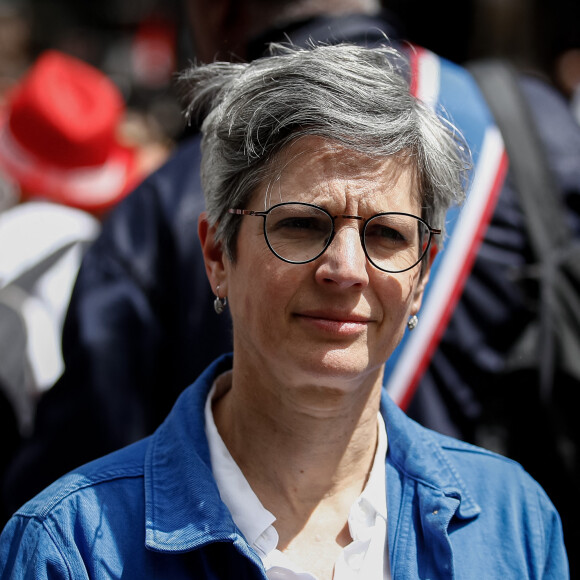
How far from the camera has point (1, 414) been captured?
2451 mm

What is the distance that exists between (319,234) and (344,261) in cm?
8

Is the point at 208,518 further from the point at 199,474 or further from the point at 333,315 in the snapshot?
the point at 333,315

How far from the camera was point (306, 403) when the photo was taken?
1.67 m

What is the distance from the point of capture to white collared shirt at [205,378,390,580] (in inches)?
63.9

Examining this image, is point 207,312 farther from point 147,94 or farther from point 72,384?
point 147,94

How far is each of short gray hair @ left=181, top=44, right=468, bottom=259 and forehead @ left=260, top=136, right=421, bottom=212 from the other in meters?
0.01

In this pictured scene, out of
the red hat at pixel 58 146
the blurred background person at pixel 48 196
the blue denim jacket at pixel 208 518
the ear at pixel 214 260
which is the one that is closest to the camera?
the blue denim jacket at pixel 208 518

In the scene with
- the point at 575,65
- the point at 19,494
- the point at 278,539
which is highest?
the point at 575,65

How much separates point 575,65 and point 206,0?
2.68 meters

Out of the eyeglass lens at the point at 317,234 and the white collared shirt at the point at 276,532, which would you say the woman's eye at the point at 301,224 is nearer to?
the eyeglass lens at the point at 317,234

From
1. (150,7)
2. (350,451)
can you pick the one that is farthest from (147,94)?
(350,451)

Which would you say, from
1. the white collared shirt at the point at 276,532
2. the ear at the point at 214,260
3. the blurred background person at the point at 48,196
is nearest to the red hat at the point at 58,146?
the blurred background person at the point at 48,196

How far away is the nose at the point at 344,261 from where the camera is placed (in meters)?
1.59

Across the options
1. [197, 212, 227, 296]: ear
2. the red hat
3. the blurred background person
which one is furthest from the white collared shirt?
the red hat
